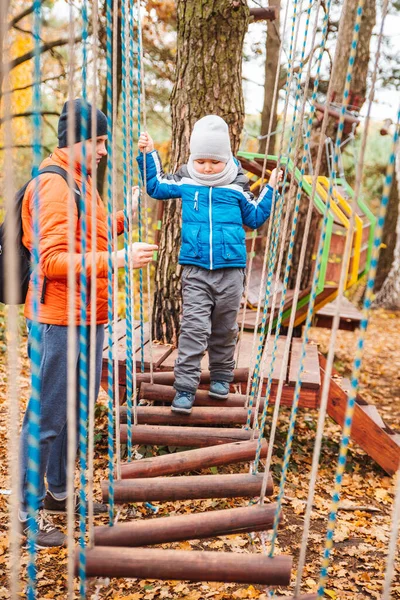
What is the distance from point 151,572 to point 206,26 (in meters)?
3.27

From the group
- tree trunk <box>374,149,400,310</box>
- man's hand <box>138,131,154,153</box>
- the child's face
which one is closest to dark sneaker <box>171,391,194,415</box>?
the child's face

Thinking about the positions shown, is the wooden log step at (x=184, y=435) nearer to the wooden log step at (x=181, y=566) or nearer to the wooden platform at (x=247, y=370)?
the wooden platform at (x=247, y=370)

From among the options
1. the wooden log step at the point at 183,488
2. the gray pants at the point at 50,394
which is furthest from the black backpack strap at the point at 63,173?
the wooden log step at the point at 183,488

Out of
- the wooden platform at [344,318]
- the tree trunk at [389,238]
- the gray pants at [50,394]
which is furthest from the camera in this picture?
the tree trunk at [389,238]

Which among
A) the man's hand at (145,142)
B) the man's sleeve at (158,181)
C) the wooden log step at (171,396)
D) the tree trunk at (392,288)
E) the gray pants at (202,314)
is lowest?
the tree trunk at (392,288)

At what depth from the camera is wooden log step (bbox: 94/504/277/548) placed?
5.68 ft

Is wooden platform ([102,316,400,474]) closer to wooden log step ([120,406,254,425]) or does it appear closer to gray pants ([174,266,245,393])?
gray pants ([174,266,245,393])

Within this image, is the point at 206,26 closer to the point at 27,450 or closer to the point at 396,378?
the point at 27,450

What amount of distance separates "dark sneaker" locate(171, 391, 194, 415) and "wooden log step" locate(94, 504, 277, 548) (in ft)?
2.50

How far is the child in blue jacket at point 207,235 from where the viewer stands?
8.79 ft

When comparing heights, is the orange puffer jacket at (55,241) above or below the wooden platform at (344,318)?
above

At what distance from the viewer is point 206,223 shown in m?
2.72

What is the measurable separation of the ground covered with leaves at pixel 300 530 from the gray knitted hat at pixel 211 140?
185cm

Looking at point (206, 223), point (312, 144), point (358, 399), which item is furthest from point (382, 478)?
point (312, 144)
